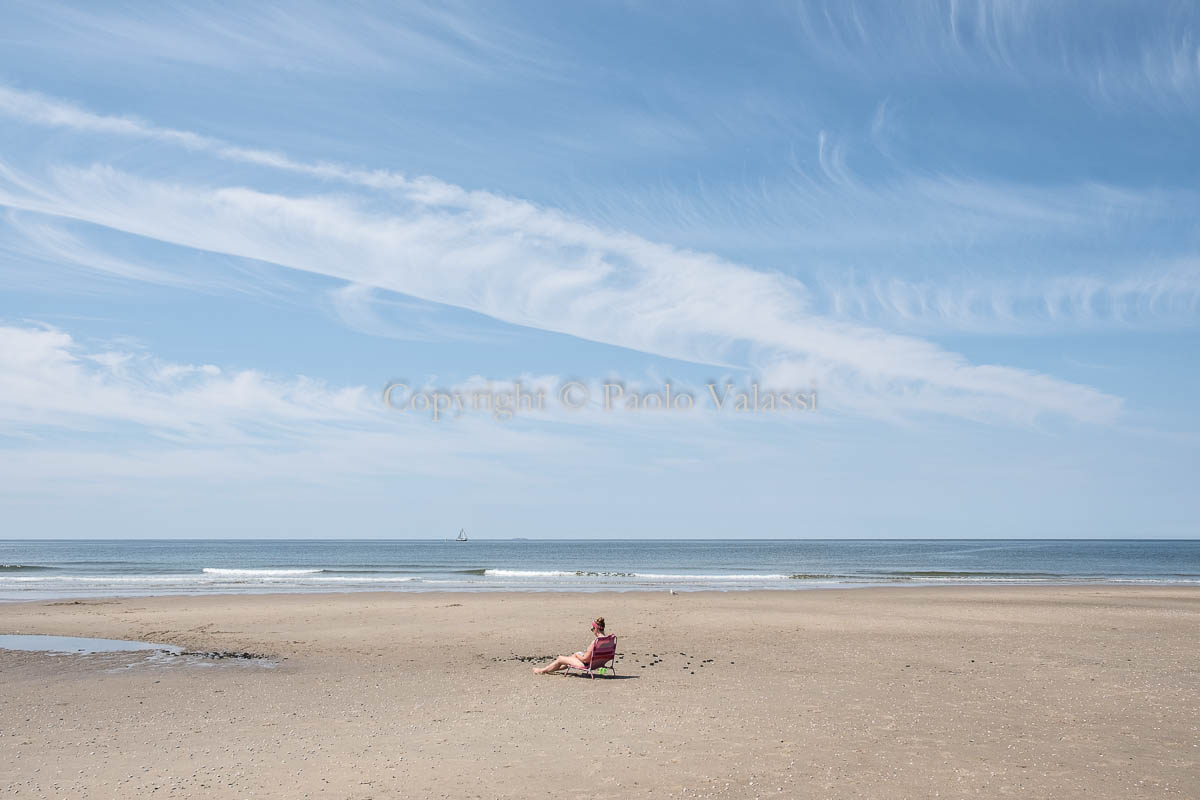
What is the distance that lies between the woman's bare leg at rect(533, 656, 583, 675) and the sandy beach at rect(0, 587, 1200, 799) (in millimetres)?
337

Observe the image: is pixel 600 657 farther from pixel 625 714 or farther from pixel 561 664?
pixel 625 714

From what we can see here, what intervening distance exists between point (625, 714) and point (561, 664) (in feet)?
11.0

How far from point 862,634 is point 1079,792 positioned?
12.9 metres

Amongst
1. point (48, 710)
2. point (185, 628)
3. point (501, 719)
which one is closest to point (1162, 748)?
point (501, 719)

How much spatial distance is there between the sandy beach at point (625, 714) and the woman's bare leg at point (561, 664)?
1.11 ft

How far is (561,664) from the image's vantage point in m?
14.5

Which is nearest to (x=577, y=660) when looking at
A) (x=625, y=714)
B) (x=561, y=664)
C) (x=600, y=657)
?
(x=600, y=657)

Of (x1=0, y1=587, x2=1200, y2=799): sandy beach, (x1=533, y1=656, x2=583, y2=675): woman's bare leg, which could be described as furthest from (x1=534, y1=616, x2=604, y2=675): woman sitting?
(x1=0, y1=587, x2=1200, y2=799): sandy beach

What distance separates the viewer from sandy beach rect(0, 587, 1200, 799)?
27.2 feet

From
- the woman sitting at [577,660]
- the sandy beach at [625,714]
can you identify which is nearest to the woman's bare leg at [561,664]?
the woman sitting at [577,660]

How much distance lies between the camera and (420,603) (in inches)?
1204

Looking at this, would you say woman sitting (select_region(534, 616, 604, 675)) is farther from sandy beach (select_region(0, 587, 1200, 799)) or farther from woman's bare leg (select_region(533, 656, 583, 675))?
sandy beach (select_region(0, 587, 1200, 799))

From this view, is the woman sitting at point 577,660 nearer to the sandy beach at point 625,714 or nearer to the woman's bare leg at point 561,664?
the woman's bare leg at point 561,664

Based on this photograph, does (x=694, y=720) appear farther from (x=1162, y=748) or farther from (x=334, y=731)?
(x=1162, y=748)
